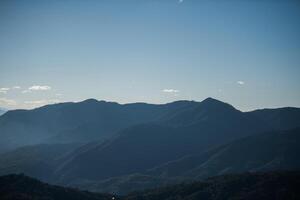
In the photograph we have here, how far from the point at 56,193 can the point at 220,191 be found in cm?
4944

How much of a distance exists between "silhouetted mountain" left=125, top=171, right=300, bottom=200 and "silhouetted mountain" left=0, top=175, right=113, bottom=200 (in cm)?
1534

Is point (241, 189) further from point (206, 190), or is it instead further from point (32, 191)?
point (32, 191)

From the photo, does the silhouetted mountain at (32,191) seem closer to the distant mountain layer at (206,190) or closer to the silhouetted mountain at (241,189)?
the distant mountain layer at (206,190)

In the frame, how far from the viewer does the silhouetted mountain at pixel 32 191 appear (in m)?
95.2

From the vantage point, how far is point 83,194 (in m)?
110

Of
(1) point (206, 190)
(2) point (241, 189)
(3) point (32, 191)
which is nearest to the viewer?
(3) point (32, 191)

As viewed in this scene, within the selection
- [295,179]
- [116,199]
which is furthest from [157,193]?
[295,179]

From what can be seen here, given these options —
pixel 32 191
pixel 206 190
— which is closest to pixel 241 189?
pixel 206 190

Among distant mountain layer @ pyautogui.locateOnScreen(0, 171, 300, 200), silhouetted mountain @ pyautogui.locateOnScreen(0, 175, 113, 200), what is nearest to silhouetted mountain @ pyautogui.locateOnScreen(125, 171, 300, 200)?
distant mountain layer @ pyautogui.locateOnScreen(0, 171, 300, 200)

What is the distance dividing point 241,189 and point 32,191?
6197 centimetres

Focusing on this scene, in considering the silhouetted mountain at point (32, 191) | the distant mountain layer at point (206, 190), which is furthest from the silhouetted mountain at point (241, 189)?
the silhouetted mountain at point (32, 191)

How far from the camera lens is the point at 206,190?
376ft

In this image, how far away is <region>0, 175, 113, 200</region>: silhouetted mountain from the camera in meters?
95.2

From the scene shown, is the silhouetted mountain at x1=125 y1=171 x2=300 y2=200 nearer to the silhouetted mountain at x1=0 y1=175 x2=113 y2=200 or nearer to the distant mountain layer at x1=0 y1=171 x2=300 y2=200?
the distant mountain layer at x1=0 y1=171 x2=300 y2=200
